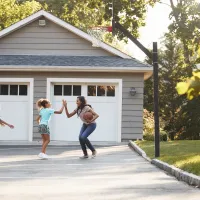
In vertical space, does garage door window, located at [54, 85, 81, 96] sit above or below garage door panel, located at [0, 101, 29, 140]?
above

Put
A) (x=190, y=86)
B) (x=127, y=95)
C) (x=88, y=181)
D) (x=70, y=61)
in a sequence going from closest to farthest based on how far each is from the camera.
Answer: (x=190, y=86)
(x=88, y=181)
(x=127, y=95)
(x=70, y=61)

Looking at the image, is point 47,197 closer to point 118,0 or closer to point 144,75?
point 144,75

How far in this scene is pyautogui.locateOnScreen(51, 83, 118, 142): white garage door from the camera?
→ 2264 cm

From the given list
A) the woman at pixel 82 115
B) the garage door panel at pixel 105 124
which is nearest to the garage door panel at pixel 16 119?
the garage door panel at pixel 105 124

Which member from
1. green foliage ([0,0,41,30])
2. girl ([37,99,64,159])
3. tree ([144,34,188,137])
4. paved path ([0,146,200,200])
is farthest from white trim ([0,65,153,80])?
green foliage ([0,0,41,30])

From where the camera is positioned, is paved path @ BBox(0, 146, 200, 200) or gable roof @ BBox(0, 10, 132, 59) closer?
paved path @ BBox(0, 146, 200, 200)

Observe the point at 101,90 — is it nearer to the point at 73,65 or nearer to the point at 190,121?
the point at 73,65

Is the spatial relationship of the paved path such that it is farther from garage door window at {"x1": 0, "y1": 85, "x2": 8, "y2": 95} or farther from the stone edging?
garage door window at {"x1": 0, "y1": 85, "x2": 8, "y2": 95}

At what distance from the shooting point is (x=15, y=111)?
22875 millimetres

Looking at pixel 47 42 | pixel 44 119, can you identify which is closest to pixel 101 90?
pixel 47 42

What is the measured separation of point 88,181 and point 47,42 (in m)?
14.8

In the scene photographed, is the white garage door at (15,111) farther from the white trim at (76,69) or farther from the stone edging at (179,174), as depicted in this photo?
the stone edging at (179,174)

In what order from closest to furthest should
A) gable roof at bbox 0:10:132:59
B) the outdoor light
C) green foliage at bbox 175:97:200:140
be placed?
the outdoor light < gable roof at bbox 0:10:132:59 < green foliage at bbox 175:97:200:140

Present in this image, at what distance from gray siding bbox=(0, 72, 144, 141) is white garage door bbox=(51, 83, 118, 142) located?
0.37 metres
